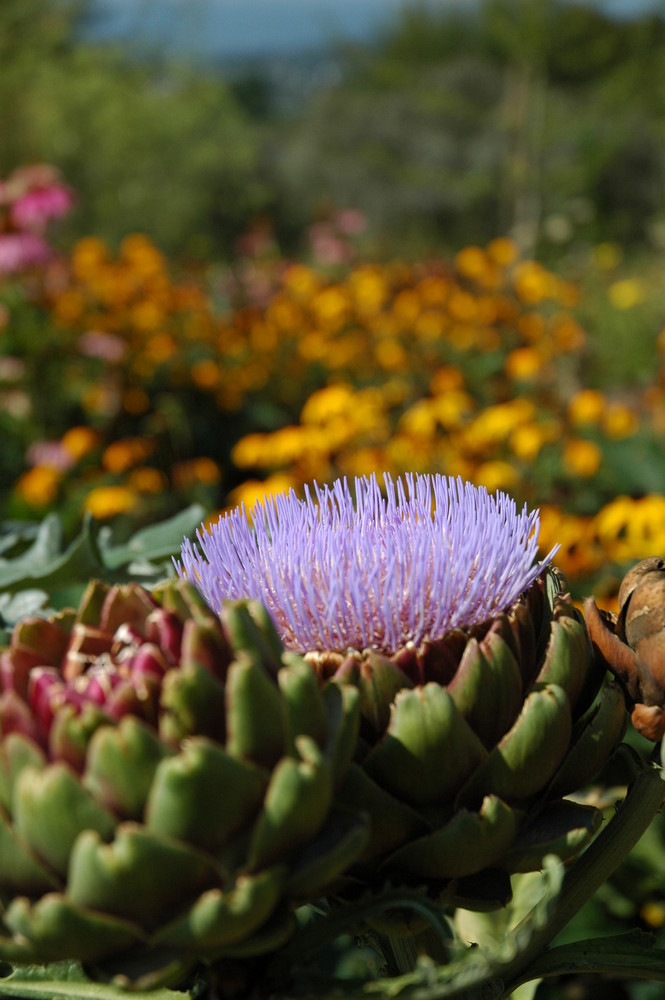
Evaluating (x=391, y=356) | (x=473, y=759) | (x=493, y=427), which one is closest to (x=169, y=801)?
(x=473, y=759)

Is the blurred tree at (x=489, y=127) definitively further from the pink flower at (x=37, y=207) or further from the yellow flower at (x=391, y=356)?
the pink flower at (x=37, y=207)

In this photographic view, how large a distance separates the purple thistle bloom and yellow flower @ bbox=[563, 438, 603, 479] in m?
1.43

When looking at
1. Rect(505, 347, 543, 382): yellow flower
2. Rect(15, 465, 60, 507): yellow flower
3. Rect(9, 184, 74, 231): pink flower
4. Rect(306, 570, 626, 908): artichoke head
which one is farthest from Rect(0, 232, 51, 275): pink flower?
Rect(306, 570, 626, 908): artichoke head

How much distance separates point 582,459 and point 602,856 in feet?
4.98

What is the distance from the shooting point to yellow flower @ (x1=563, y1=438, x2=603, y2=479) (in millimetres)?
2012

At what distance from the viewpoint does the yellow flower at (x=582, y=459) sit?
2.01 meters

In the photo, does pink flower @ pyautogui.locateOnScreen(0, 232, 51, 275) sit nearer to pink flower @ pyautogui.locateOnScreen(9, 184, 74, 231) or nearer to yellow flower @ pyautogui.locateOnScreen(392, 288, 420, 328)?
pink flower @ pyautogui.locateOnScreen(9, 184, 74, 231)

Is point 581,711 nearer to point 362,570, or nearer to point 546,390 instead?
point 362,570

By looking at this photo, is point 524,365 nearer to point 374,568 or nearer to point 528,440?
point 528,440

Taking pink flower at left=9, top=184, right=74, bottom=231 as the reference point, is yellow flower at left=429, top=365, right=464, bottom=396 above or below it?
below

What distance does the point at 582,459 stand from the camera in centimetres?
201

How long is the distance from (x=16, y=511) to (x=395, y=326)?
175 centimetres

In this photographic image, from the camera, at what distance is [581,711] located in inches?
21.3

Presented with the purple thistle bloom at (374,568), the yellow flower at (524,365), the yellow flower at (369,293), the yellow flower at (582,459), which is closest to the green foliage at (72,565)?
the purple thistle bloom at (374,568)
